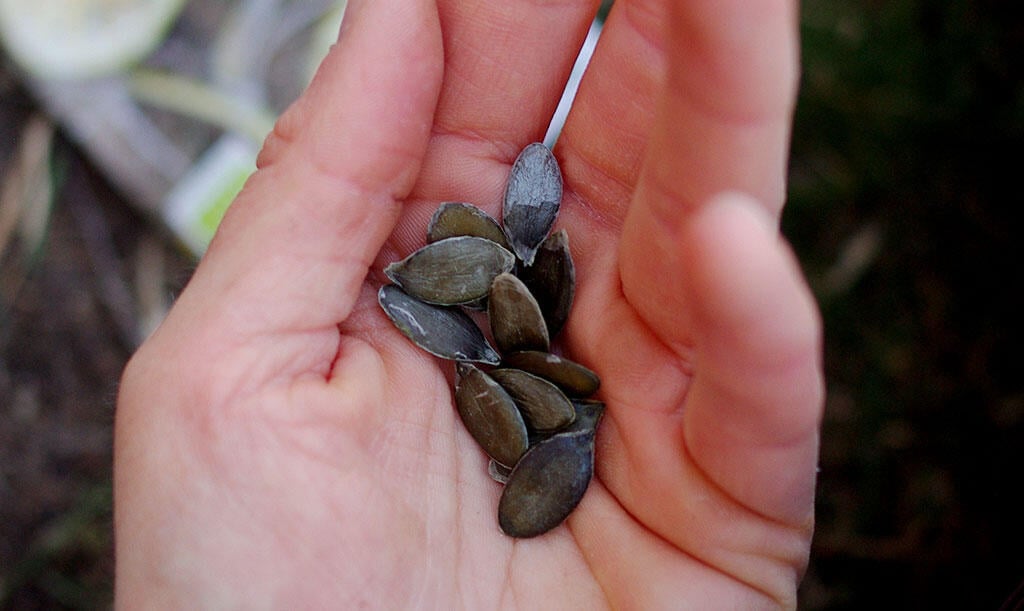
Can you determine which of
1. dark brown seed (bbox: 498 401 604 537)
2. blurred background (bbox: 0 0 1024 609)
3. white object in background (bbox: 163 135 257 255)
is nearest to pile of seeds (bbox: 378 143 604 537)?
dark brown seed (bbox: 498 401 604 537)

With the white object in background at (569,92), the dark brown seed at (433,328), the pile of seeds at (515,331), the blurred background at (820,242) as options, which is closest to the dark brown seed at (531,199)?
the pile of seeds at (515,331)

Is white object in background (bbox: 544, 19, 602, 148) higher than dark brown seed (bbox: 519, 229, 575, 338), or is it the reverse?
white object in background (bbox: 544, 19, 602, 148)

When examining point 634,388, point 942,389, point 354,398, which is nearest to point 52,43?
point 354,398

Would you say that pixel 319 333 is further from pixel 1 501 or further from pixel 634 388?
pixel 1 501

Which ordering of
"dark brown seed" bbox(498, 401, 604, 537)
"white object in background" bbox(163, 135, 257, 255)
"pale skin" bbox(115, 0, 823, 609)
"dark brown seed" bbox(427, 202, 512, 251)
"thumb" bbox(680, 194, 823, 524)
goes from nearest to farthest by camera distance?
"thumb" bbox(680, 194, 823, 524), "pale skin" bbox(115, 0, 823, 609), "dark brown seed" bbox(498, 401, 604, 537), "dark brown seed" bbox(427, 202, 512, 251), "white object in background" bbox(163, 135, 257, 255)

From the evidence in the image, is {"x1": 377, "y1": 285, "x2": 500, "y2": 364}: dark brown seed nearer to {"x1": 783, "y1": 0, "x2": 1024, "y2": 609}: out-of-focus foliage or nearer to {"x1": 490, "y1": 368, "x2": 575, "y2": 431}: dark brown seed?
{"x1": 490, "y1": 368, "x2": 575, "y2": 431}: dark brown seed

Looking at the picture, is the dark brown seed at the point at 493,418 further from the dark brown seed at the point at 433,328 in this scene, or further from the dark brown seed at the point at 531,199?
the dark brown seed at the point at 531,199

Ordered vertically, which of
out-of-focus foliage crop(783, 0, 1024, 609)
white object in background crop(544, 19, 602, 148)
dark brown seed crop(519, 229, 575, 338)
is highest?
white object in background crop(544, 19, 602, 148)

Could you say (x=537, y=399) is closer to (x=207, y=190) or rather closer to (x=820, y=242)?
(x=820, y=242)
